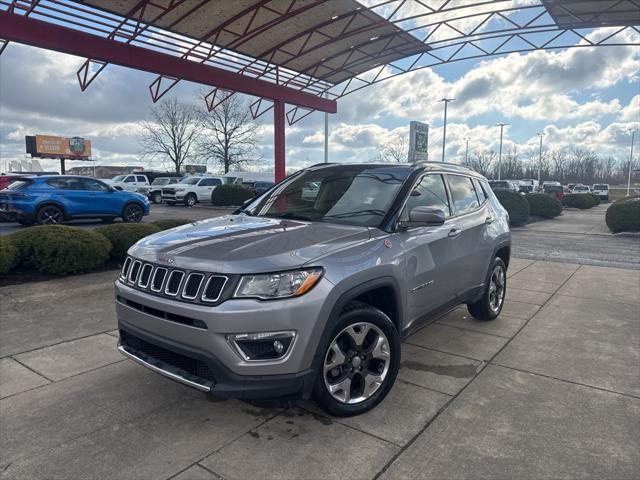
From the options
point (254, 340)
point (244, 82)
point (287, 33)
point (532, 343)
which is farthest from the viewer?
point (244, 82)

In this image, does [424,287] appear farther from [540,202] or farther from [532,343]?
[540,202]

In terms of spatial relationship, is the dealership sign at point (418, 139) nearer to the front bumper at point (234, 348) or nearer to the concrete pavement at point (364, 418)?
the concrete pavement at point (364, 418)

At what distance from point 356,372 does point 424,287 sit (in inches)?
39.6

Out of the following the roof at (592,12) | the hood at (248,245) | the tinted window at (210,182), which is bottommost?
the hood at (248,245)

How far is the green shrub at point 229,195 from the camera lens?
2548cm

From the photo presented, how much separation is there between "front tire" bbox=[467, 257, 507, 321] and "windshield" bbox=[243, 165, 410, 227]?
→ 1976 millimetres

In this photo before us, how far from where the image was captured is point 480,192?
5293 millimetres

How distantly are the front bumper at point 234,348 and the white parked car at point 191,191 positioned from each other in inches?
973

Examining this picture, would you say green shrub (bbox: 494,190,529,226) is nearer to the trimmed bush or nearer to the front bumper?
the trimmed bush

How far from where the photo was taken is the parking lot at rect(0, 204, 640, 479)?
8.70ft

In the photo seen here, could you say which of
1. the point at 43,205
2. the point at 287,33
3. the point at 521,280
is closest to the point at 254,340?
the point at 521,280

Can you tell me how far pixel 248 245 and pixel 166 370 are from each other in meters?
0.92

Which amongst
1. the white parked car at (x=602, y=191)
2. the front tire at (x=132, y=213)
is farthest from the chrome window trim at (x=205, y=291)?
the white parked car at (x=602, y=191)

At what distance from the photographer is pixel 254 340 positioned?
8.64ft
